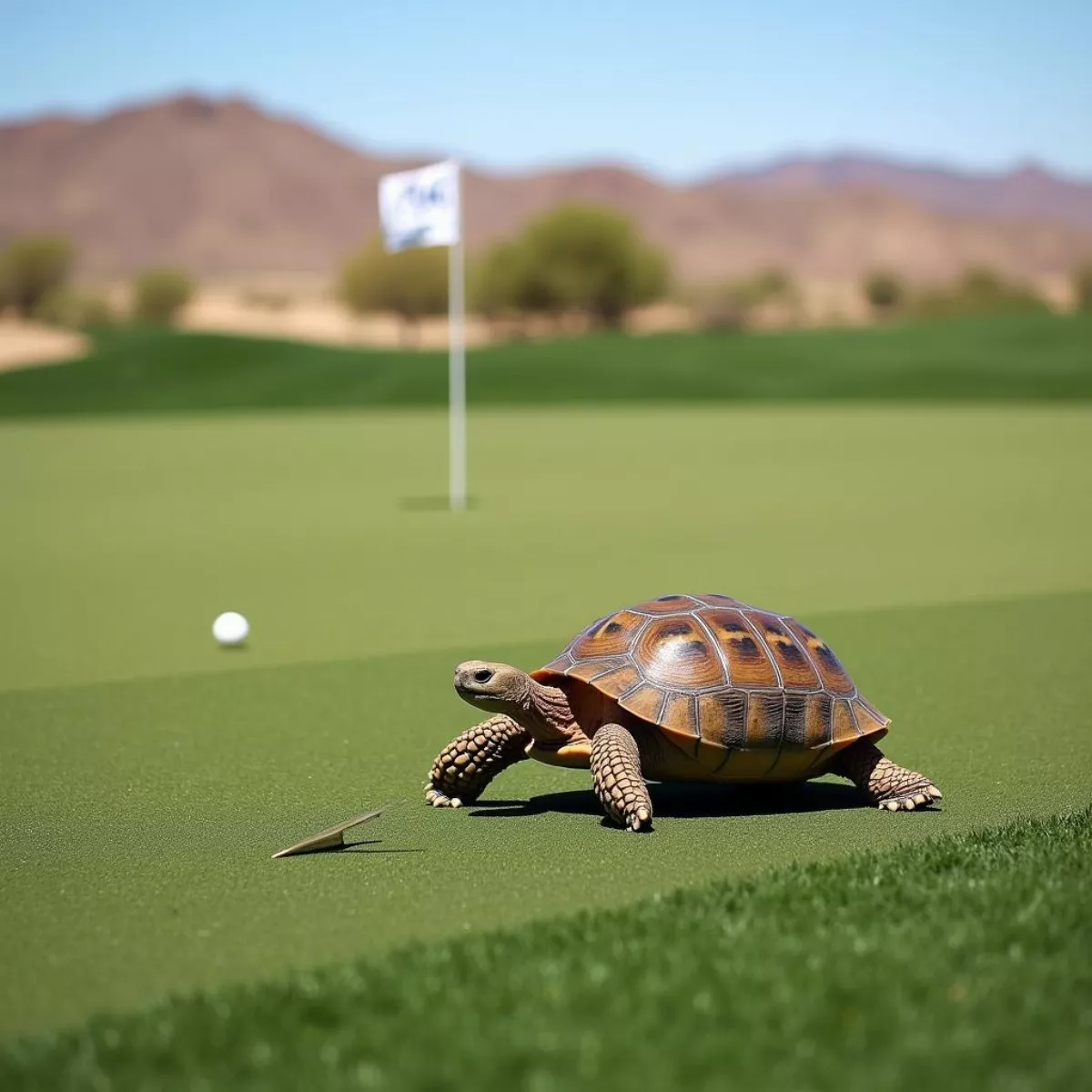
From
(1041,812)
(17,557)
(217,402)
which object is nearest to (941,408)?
(217,402)

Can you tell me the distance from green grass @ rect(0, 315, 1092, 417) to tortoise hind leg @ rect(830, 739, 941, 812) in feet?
176

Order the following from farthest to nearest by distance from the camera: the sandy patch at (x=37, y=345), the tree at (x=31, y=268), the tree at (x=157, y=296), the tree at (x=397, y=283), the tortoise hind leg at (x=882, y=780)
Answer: the tree at (x=157, y=296) → the tree at (x=397, y=283) → the tree at (x=31, y=268) → the sandy patch at (x=37, y=345) → the tortoise hind leg at (x=882, y=780)

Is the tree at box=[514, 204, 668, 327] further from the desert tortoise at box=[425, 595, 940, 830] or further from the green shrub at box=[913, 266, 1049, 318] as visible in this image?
the desert tortoise at box=[425, 595, 940, 830]

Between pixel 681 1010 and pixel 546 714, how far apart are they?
8.14 feet

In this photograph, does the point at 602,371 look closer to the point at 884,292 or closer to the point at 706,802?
the point at 706,802

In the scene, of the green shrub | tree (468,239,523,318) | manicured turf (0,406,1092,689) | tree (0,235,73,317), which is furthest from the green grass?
tree (0,235,73,317)

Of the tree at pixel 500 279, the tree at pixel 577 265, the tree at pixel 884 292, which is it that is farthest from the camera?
the tree at pixel 884 292

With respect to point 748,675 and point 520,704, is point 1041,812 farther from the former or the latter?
point 520,704

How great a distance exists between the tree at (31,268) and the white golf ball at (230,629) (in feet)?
491

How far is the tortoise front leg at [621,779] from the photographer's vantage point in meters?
6.39

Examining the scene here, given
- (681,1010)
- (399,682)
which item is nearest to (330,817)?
(681,1010)

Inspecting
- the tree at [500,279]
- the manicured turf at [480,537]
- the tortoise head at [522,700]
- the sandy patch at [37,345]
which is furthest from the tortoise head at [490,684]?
the tree at [500,279]

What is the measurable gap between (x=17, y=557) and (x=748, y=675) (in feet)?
40.6

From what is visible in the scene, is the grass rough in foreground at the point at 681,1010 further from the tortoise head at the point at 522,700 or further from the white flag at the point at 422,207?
the white flag at the point at 422,207
